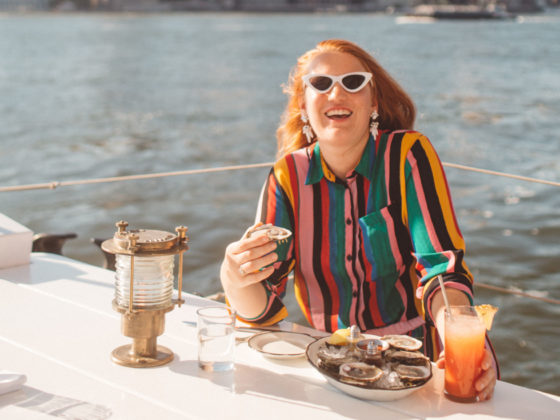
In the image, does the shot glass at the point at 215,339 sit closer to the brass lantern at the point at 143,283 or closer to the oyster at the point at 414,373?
the brass lantern at the point at 143,283

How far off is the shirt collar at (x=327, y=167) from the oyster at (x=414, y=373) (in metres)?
0.55

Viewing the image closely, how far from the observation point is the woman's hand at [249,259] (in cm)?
130

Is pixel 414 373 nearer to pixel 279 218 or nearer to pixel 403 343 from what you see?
pixel 403 343

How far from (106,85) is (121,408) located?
1914 centimetres

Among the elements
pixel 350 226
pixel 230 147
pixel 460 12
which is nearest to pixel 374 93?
pixel 350 226

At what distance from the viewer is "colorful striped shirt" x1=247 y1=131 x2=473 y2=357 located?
161 cm

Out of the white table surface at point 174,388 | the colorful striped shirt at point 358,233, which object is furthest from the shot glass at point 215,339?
the colorful striped shirt at point 358,233

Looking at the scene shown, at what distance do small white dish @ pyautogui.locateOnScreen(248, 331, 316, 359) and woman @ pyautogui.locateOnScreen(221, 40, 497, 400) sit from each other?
17cm

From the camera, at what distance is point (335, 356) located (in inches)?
47.6

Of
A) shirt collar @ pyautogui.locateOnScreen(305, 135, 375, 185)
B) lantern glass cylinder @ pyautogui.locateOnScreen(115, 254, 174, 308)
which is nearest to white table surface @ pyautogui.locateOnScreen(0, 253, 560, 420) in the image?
lantern glass cylinder @ pyautogui.locateOnScreen(115, 254, 174, 308)

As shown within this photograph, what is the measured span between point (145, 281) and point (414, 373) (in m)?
0.44

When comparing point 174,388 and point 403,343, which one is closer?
point 174,388

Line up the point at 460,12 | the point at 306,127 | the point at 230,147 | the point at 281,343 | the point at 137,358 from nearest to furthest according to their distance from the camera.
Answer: the point at 137,358 → the point at 281,343 → the point at 306,127 → the point at 230,147 → the point at 460,12

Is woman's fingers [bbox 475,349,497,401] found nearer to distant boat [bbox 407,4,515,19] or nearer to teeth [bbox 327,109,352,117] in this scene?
teeth [bbox 327,109,352,117]
